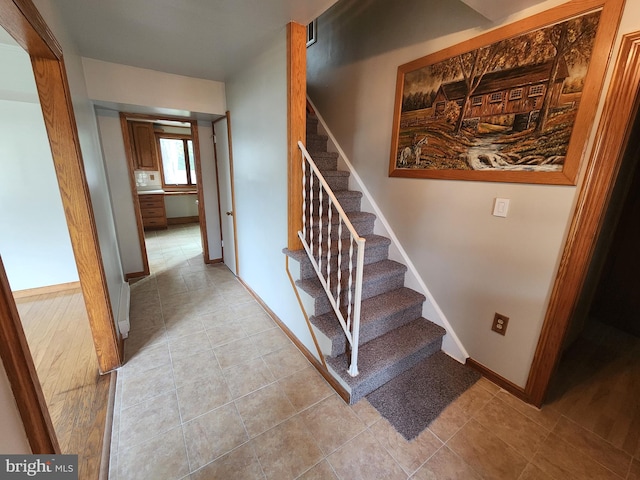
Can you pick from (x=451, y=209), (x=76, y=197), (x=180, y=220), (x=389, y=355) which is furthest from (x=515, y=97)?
(x=180, y=220)

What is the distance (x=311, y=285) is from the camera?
2.00m

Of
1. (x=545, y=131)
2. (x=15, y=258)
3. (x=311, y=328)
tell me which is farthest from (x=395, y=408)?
(x=15, y=258)

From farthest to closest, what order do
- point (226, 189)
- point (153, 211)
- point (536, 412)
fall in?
point (153, 211) < point (226, 189) < point (536, 412)

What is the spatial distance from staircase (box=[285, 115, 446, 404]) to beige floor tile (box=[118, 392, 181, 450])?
0.98 m

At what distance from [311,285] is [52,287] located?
3214 millimetres

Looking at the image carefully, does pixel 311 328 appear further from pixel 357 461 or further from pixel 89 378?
pixel 89 378

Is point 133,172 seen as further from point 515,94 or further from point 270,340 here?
point 515,94

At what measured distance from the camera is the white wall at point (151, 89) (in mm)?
2385

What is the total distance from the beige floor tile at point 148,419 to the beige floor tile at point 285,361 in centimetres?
63

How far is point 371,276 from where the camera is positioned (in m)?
2.11

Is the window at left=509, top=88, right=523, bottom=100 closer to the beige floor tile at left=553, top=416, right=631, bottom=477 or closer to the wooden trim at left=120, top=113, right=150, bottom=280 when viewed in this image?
the beige floor tile at left=553, top=416, right=631, bottom=477

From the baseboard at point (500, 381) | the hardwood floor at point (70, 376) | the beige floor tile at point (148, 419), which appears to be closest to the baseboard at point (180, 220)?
the hardwood floor at point (70, 376)

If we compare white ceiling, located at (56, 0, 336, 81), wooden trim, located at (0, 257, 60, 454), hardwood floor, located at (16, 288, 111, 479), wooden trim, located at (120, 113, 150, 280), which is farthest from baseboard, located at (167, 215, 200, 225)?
wooden trim, located at (0, 257, 60, 454)

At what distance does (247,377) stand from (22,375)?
132 cm
